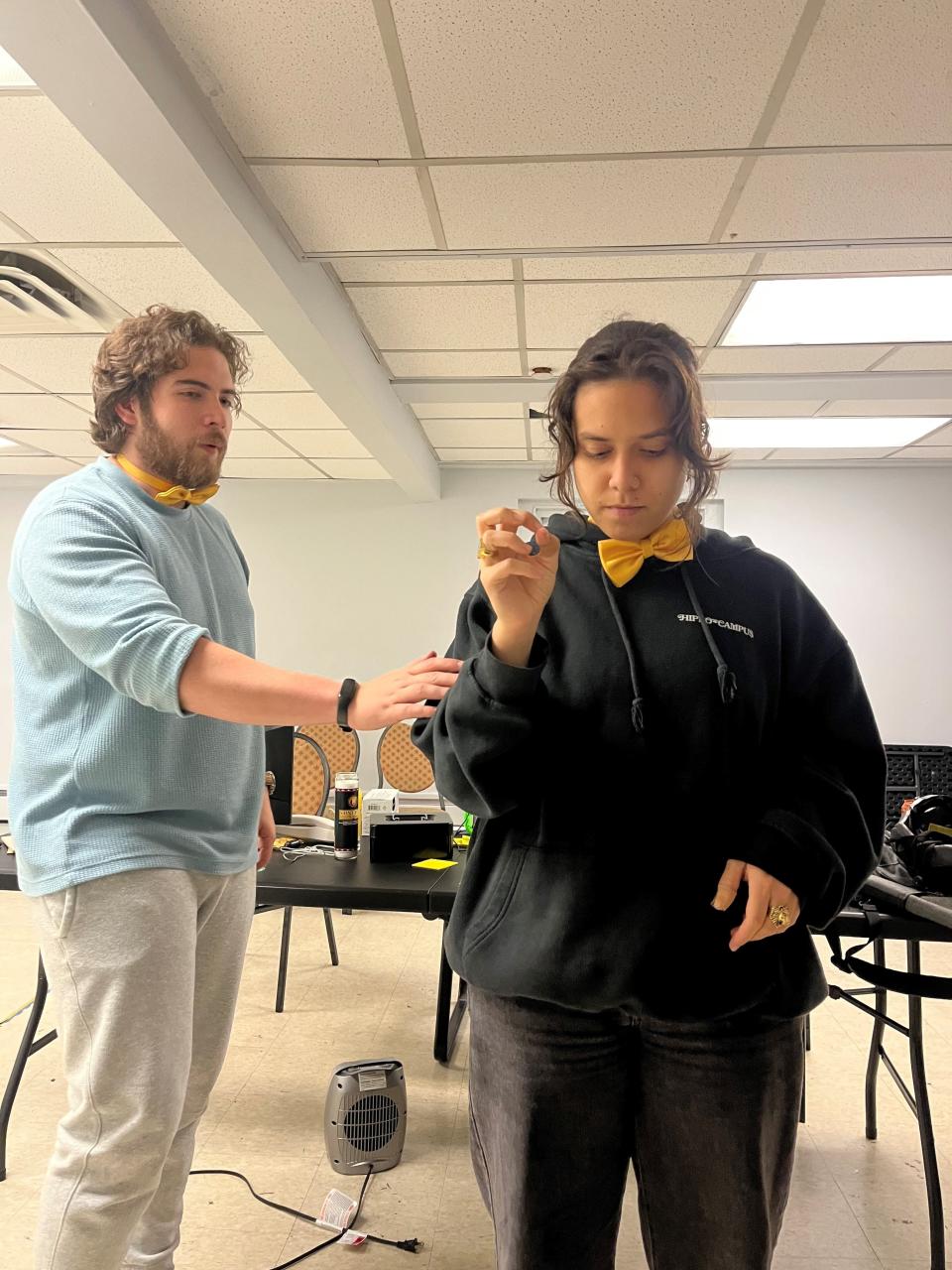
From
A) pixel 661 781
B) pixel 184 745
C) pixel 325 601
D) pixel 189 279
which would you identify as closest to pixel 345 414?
pixel 189 279

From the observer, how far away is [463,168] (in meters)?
2.23

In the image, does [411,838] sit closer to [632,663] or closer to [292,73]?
[632,663]

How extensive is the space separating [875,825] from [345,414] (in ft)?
11.6

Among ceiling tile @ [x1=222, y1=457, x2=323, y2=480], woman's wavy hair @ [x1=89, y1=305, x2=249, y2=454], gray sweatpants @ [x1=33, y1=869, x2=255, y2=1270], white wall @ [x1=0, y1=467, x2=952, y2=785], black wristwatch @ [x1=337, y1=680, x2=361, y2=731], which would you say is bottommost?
gray sweatpants @ [x1=33, y1=869, x2=255, y2=1270]

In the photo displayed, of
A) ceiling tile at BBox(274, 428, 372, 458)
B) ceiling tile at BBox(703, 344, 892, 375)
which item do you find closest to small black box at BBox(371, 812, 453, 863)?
ceiling tile at BBox(703, 344, 892, 375)

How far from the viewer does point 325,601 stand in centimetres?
620

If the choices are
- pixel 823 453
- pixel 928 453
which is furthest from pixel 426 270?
pixel 928 453

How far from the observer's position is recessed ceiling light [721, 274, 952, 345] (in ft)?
9.71

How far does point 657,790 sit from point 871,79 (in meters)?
1.92

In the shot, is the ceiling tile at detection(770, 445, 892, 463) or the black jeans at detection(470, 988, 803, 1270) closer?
the black jeans at detection(470, 988, 803, 1270)

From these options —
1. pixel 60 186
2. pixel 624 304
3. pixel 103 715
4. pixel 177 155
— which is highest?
pixel 624 304

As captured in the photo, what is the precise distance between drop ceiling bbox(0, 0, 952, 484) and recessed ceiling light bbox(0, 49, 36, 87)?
0.04 feet

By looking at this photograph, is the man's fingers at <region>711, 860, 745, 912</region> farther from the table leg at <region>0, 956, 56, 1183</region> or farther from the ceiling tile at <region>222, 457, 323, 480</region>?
the ceiling tile at <region>222, 457, 323, 480</region>

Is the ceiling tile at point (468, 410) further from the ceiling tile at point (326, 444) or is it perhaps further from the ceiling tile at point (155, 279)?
the ceiling tile at point (155, 279)
